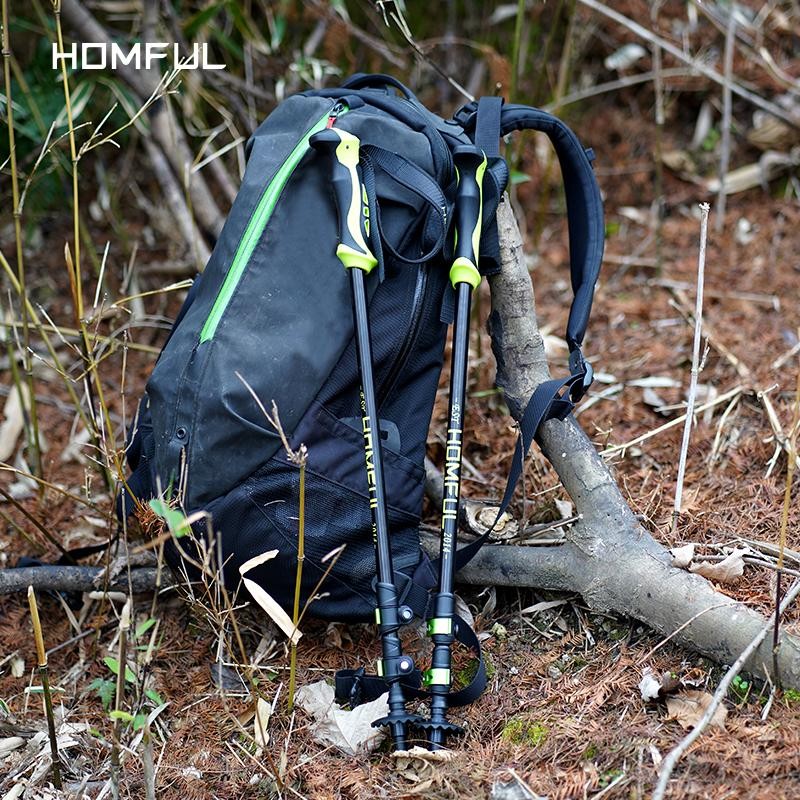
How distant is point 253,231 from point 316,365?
1.24 ft

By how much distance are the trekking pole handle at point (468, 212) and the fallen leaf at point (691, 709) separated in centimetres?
102

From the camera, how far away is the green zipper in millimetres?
2082

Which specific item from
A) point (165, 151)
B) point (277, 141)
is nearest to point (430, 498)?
point (277, 141)

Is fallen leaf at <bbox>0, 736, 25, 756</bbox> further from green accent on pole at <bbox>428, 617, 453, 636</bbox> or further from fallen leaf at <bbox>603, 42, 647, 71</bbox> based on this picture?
fallen leaf at <bbox>603, 42, 647, 71</bbox>

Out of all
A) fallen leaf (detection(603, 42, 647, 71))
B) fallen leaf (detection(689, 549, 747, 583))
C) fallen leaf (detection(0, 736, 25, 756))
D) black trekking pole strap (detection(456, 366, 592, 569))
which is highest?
fallen leaf (detection(603, 42, 647, 71))

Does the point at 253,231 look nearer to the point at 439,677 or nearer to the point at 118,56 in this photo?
the point at 439,677

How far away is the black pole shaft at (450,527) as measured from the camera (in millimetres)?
1848

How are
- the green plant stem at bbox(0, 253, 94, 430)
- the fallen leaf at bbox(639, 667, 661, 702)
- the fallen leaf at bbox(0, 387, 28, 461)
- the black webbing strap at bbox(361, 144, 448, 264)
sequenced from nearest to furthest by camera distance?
the fallen leaf at bbox(639, 667, 661, 702) → the black webbing strap at bbox(361, 144, 448, 264) → the green plant stem at bbox(0, 253, 94, 430) → the fallen leaf at bbox(0, 387, 28, 461)

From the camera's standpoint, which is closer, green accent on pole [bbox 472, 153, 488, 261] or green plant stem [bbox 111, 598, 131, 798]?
green plant stem [bbox 111, 598, 131, 798]

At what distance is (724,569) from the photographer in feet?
6.46

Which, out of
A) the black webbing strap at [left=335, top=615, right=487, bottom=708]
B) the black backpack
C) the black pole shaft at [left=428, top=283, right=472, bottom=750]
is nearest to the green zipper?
the black backpack

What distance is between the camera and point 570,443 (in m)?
2.18

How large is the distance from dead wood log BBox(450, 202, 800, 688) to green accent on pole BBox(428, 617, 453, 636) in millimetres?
312

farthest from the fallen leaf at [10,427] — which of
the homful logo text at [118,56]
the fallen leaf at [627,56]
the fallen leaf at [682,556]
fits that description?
the fallen leaf at [627,56]
